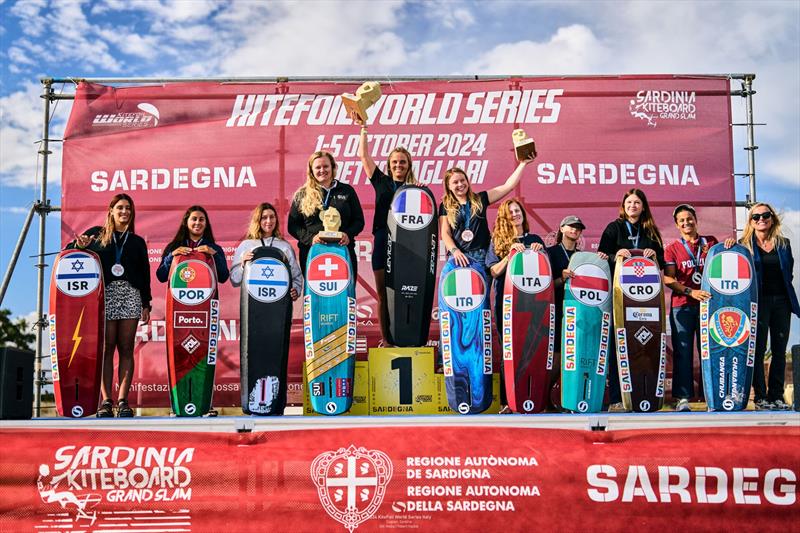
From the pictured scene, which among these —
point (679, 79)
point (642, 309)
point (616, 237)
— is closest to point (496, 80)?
point (679, 79)

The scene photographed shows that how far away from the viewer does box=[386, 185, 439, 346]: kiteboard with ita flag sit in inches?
178

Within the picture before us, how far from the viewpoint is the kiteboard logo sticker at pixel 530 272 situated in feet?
13.8

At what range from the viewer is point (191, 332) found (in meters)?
4.23

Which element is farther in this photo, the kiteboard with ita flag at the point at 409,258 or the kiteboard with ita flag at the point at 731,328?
the kiteboard with ita flag at the point at 409,258

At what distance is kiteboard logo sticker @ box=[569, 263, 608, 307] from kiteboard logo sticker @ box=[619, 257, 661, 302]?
135 mm

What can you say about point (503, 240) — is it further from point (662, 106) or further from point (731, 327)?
point (662, 106)

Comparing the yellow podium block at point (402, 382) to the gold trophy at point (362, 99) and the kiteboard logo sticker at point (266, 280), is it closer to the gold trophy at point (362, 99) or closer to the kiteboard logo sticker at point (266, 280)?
the kiteboard logo sticker at point (266, 280)

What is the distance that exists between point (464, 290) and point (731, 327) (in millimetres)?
1505

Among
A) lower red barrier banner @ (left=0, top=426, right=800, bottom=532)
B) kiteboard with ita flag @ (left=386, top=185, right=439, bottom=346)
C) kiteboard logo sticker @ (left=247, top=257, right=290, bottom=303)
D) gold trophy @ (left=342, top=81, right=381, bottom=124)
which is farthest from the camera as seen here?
gold trophy @ (left=342, top=81, right=381, bottom=124)

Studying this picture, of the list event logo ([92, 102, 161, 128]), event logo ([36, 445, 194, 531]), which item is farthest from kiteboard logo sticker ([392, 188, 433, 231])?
event logo ([92, 102, 161, 128])

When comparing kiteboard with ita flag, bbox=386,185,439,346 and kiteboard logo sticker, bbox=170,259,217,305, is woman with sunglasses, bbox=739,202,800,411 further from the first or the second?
kiteboard logo sticker, bbox=170,259,217,305

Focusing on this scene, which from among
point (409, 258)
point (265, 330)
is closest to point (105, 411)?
point (265, 330)

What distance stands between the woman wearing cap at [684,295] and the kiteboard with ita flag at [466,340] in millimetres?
1149

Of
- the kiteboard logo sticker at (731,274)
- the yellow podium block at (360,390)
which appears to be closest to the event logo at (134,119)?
the yellow podium block at (360,390)
